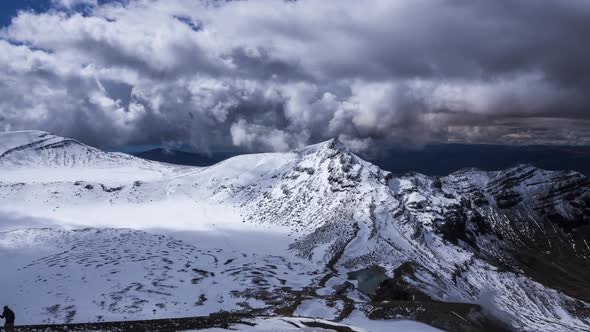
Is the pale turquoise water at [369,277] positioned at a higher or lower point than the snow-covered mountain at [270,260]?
lower

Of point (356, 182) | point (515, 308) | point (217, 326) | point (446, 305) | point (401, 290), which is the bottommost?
point (515, 308)

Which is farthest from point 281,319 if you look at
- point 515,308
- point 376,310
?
point 515,308

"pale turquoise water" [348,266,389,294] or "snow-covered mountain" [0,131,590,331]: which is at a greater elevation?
"snow-covered mountain" [0,131,590,331]

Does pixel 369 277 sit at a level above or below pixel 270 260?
below

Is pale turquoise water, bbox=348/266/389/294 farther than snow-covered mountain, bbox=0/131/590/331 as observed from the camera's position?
Yes

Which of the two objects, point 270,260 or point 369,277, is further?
point 270,260

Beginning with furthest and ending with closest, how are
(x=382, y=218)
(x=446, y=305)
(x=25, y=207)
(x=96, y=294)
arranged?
(x=25, y=207), (x=382, y=218), (x=96, y=294), (x=446, y=305)

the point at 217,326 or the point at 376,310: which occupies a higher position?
the point at 217,326

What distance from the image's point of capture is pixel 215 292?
240 feet

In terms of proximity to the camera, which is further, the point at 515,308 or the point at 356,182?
the point at 356,182

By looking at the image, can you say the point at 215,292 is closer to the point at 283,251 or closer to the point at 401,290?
the point at 401,290

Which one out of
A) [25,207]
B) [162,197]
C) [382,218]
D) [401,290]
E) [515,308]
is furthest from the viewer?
[162,197]

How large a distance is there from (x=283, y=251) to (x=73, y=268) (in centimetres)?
6518

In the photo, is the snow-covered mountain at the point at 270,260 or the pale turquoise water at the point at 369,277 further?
the pale turquoise water at the point at 369,277
